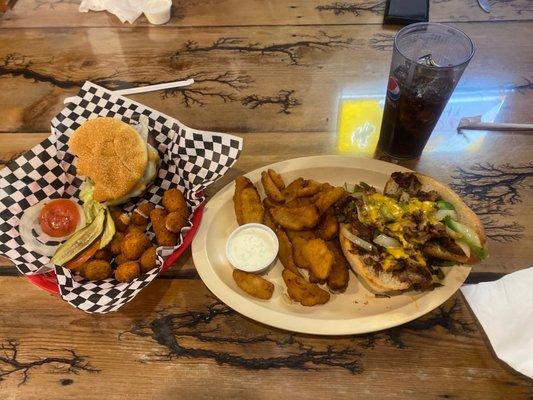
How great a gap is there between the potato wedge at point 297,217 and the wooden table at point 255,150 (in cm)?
36

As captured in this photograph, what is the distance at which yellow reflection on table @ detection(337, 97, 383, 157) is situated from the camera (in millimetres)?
2031

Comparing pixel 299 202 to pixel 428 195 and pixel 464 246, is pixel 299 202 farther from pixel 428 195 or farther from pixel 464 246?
pixel 464 246

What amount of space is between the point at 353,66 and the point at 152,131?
1193 mm

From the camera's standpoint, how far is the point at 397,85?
166 centimetres

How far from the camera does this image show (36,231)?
1.69 meters

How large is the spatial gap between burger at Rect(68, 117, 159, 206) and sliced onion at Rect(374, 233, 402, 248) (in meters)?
0.97

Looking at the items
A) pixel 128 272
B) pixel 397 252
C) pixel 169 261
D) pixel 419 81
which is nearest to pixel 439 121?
pixel 419 81

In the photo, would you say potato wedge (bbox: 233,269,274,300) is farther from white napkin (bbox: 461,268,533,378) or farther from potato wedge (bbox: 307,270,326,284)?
white napkin (bbox: 461,268,533,378)

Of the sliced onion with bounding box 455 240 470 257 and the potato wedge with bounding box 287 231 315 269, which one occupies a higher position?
the sliced onion with bounding box 455 240 470 257

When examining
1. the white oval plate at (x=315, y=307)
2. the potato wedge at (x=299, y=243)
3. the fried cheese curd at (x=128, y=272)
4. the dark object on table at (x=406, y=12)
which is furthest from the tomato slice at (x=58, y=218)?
the dark object on table at (x=406, y=12)

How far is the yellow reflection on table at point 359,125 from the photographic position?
2.03 metres

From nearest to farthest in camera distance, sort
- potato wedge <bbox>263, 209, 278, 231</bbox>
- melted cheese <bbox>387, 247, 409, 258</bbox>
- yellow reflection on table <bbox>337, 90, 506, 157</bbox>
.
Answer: melted cheese <bbox>387, 247, 409, 258</bbox>, potato wedge <bbox>263, 209, 278, 231</bbox>, yellow reflection on table <bbox>337, 90, 506, 157</bbox>

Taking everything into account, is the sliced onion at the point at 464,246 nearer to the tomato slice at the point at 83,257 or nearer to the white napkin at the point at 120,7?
the tomato slice at the point at 83,257

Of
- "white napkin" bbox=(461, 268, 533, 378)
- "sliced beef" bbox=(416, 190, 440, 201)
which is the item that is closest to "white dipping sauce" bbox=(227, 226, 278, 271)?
"sliced beef" bbox=(416, 190, 440, 201)
